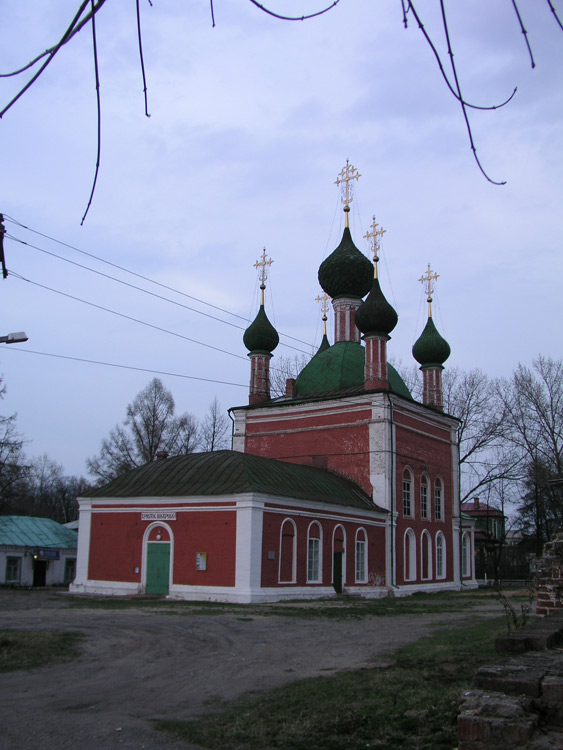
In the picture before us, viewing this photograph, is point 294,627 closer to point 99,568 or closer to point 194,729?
point 194,729

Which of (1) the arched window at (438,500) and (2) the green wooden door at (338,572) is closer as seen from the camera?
(2) the green wooden door at (338,572)

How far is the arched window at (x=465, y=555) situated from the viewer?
34.3 metres

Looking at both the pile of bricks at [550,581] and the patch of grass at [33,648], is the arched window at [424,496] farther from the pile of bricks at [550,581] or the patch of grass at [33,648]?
the patch of grass at [33,648]

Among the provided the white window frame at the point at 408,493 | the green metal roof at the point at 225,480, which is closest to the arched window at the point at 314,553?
the green metal roof at the point at 225,480

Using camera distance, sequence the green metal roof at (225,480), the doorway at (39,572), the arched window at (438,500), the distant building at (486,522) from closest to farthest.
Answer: the green metal roof at (225,480)
the arched window at (438,500)
the doorway at (39,572)
the distant building at (486,522)

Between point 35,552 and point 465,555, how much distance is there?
19.6 meters

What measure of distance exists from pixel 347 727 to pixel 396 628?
8407 millimetres

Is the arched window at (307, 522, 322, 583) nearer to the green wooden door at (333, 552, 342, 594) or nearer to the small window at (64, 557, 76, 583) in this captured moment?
the green wooden door at (333, 552, 342, 594)

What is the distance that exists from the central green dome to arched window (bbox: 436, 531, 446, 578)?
6.30m

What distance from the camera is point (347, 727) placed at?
18.5 feet

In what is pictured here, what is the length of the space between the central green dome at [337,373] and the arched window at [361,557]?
6.26 metres

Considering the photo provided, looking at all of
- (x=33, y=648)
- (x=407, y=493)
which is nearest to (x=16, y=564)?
(x=407, y=493)

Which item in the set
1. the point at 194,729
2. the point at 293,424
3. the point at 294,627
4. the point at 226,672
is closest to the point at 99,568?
the point at 293,424

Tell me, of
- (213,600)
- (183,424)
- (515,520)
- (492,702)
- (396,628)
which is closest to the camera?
(492,702)
